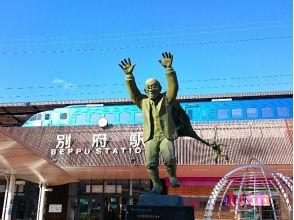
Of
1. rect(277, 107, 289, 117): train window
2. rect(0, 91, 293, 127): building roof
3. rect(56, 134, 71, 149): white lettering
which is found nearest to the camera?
rect(56, 134, 71, 149): white lettering

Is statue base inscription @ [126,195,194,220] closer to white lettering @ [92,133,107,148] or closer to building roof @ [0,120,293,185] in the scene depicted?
building roof @ [0,120,293,185]

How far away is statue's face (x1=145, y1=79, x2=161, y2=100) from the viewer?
18.8 feet

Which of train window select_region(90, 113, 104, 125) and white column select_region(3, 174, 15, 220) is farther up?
train window select_region(90, 113, 104, 125)

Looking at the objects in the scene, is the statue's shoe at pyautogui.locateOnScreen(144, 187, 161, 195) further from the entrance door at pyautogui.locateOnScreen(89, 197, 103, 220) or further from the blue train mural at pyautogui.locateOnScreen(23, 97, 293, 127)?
the entrance door at pyautogui.locateOnScreen(89, 197, 103, 220)

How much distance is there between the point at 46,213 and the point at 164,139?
59.2 feet

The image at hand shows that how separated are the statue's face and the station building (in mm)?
9548

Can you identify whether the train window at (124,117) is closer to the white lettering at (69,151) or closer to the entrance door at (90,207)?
the white lettering at (69,151)

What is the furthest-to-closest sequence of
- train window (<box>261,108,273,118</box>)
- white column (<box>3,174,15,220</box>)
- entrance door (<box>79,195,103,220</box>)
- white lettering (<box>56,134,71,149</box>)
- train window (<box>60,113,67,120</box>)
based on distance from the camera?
train window (<box>60,113,67,120</box>) < train window (<box>261,108,273,118</box>) < entrance door (<box>79,195,103,220</box>) < white lettering (<box>56,134,71,149</box>) < white column (<box>3,174,15,220</box>)

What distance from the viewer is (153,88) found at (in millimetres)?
5730

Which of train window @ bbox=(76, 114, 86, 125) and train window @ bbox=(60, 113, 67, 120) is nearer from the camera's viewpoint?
train window @ bbox=(76, 114, 86, 125)

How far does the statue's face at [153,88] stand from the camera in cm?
573

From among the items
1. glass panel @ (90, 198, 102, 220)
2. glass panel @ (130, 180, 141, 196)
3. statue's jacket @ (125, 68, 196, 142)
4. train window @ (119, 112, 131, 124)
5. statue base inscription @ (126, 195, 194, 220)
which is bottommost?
statue base inscription @ (126, 195, 194, 220)

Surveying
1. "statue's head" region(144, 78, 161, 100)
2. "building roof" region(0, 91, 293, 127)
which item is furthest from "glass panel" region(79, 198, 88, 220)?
"statue's head" region(144, 78, 161, 100)

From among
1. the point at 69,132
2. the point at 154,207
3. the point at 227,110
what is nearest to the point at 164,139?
the point at 154,207
